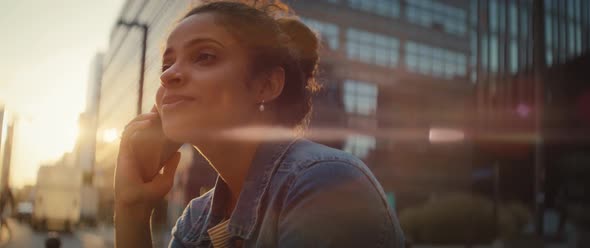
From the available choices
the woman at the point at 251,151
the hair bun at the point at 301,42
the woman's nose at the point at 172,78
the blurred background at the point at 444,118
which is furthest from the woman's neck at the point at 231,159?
the blurred background at the point at 444,118

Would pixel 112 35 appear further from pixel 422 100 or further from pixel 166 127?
pixel 422 100

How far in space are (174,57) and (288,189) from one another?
0.56 meters

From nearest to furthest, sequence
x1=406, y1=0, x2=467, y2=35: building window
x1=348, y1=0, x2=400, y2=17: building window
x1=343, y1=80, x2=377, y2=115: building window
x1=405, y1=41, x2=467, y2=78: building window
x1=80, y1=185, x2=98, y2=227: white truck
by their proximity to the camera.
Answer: x1=80, y1=185, x2=98, y2=227: white truck < x1=343, y1=80, x2=377, y2=115: building window < x1=348, y1=0, x2=400, y2=17: building window < x1=405, y1=41, x2=467, y2=78: building window < x1=406, y1=0, x2=467, y2=35: building window

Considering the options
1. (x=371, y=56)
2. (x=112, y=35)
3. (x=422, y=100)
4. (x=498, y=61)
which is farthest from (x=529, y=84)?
(x=112, y=35)

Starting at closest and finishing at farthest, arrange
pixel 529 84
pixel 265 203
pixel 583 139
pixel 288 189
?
pixel 288 189, pixel 265 203, pixel 583 139, pixel 529 84

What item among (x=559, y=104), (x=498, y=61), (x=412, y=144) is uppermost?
(x=498, y=61)

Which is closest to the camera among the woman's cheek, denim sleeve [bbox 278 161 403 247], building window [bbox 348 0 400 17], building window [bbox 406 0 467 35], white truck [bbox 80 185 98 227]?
denim sleeve [bbox 278 161 403 247]

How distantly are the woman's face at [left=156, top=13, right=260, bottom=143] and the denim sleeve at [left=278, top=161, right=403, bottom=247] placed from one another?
352 mm

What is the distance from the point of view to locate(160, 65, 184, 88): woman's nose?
5.66ft

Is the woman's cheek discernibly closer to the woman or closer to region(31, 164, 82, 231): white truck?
the woman

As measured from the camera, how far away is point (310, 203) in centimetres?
148

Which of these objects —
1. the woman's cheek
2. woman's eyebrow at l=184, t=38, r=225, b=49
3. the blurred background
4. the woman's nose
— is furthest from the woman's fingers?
the blurred background

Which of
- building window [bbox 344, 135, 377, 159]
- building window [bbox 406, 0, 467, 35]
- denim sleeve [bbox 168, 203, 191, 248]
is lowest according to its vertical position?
building window [bbox 344, 135, 377, 159]

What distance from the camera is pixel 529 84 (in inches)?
1495
